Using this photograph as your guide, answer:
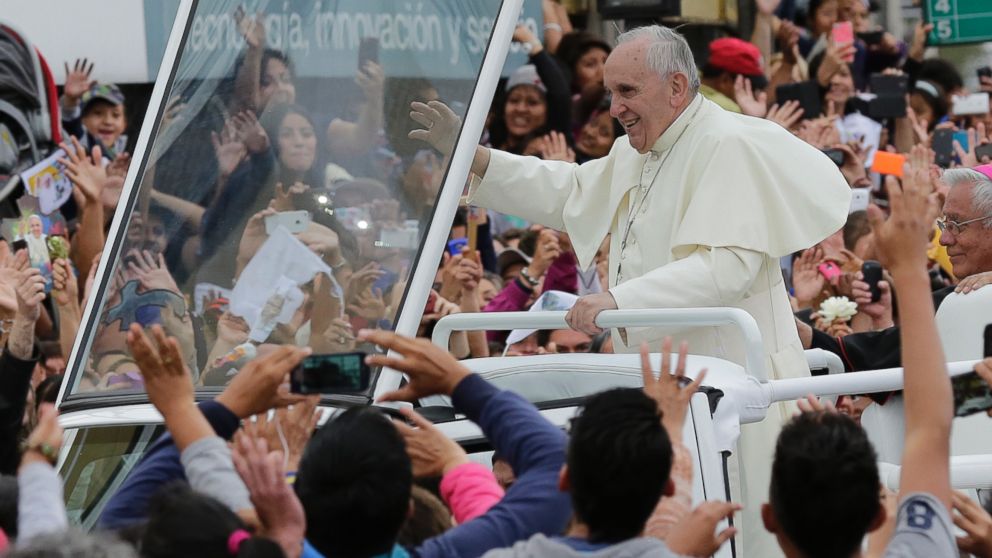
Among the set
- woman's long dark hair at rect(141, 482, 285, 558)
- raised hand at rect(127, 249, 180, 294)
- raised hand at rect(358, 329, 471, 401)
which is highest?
raised hand at rect(127, 249, 180, 294)

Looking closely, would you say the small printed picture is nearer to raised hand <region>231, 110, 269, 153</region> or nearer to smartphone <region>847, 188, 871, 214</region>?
raised hand <region>231, 110, 269, 153</region>

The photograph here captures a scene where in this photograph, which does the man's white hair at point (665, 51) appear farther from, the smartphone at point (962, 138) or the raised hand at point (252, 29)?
the smartphone at point (962, 138)

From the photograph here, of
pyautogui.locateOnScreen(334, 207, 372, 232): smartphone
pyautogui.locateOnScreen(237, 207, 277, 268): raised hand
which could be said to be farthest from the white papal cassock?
pyautogui.locateOnScreen(237, 207, 277, 268): raised hand

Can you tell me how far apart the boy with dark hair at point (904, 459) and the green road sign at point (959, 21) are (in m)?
8.33

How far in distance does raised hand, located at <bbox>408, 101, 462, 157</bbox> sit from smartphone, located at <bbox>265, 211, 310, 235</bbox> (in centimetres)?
37

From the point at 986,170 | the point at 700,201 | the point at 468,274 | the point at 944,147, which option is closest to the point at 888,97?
the point at 944,147

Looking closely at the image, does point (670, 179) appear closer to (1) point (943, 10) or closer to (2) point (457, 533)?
(2) point (457, 533)

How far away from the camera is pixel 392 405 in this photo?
4012mm

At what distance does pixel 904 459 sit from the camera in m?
2.62

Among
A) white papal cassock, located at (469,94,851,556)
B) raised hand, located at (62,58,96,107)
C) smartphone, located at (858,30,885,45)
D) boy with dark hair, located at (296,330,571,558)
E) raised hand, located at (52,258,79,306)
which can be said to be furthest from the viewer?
smartphone, located at (858,30,885,45)

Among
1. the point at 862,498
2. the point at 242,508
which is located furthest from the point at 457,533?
the point at 862,498

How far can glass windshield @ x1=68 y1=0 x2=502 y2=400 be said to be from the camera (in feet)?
14.0

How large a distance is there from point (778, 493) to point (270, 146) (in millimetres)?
2298

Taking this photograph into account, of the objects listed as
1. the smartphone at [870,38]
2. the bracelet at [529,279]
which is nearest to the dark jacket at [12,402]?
the bracelet at [529,279]
